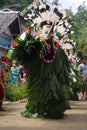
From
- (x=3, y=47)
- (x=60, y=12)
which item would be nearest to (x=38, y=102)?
(x=60, y=12)

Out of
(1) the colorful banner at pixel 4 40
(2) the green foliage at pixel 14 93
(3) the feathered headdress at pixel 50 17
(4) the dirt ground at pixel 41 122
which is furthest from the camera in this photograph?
(1) the colorful banner at pixel 4 40

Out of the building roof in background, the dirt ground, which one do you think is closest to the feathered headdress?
the dirt ground

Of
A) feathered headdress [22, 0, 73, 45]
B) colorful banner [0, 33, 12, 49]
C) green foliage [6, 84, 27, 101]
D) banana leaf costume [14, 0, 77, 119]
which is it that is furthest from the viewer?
colorful banner [0, 33, 12, 49]

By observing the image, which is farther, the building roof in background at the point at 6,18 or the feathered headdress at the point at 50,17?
the building roof in background at the point at 6,18

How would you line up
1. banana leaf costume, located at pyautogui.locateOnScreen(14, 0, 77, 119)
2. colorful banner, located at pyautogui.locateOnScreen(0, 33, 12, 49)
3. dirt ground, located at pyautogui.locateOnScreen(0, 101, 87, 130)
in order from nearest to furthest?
1. dirt ground, located at pyautogui.locateOnScreen(0, 101, 87, 130)
2. banana leaf costume, located at pyautogui.locateOnScreen(14, 0, 77, 119)
3. colorful banner, located at pyautogui.locateOnScreen(0, 33, 12, 49)

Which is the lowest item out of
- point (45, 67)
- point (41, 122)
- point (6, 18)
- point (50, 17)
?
point (41, 122)

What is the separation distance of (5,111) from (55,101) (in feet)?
Result: 6.93

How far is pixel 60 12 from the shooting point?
9.88 meters

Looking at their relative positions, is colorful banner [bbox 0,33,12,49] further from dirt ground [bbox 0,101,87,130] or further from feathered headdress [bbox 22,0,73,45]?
feathered headdress [bbox 22,0,73,45]

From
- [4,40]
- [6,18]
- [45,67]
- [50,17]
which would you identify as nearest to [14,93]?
[45,67]

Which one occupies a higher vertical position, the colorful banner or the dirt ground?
the colorful banner

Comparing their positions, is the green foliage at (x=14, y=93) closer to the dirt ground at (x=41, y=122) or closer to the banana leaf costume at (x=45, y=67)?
the dirt ground at (x=41, y=122)

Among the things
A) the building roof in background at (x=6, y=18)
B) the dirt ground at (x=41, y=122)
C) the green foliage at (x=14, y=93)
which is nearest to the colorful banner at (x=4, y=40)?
the building roof in background at (x=6, y=18)

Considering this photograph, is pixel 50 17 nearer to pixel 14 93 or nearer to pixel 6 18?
pixel 14 93
